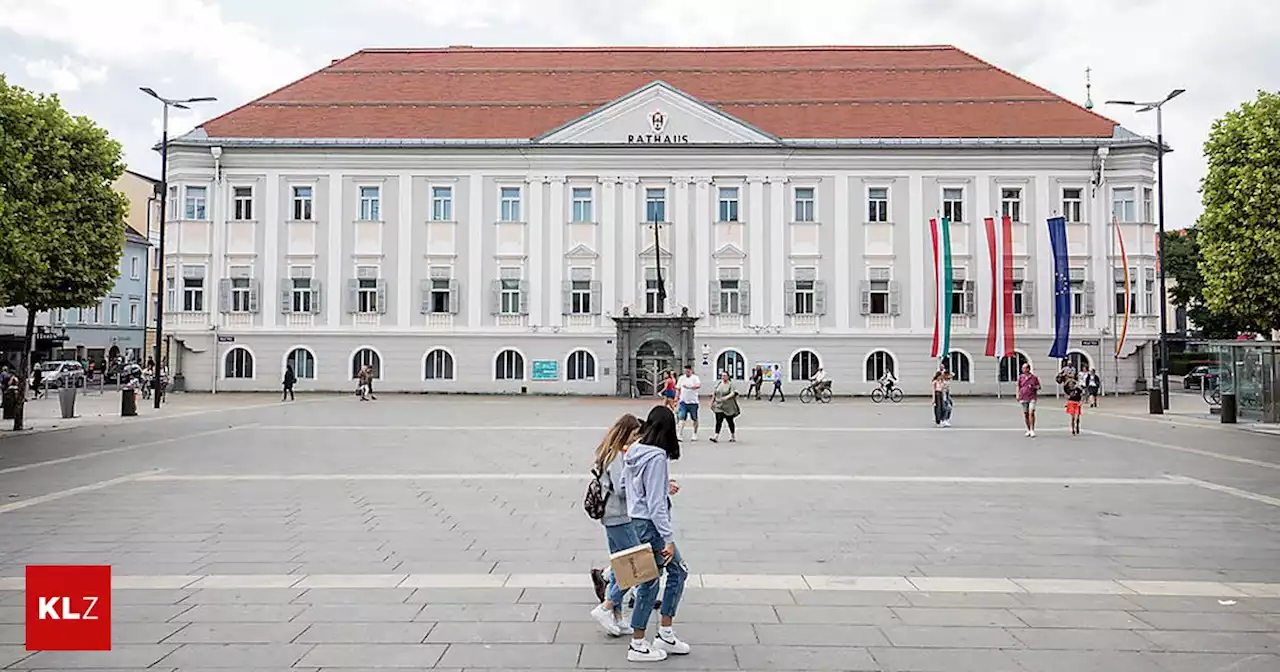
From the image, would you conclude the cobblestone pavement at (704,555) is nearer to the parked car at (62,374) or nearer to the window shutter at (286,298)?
the window shutter at (286,298)

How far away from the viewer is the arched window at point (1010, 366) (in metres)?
40.8

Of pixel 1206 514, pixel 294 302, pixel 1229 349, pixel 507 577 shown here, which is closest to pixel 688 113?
pixel 294 302

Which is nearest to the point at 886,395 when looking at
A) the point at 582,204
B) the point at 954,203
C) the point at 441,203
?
the point at 954,203

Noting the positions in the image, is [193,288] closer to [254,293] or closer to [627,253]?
[254,293]

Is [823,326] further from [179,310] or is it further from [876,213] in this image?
[179,310]

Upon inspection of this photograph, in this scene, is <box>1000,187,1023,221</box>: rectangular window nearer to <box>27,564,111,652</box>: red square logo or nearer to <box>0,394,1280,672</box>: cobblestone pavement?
Result: <box>0,394,1280,672</box>: cobblestone pavement

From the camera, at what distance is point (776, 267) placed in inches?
1623

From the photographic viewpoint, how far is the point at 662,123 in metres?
41.3

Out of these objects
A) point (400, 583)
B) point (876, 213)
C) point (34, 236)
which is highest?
point (876, 213)

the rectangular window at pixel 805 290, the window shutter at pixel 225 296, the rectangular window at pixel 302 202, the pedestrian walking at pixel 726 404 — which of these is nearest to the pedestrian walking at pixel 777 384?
the rectangular window at pixel 805 290

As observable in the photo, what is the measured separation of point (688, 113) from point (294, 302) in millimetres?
20781

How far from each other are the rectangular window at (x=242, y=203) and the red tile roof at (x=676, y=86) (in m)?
2.83

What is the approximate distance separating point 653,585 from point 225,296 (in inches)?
1628

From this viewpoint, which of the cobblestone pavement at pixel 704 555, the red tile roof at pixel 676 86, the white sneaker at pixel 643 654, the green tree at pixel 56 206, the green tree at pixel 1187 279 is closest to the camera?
the white sneaker at pixel 643 654
